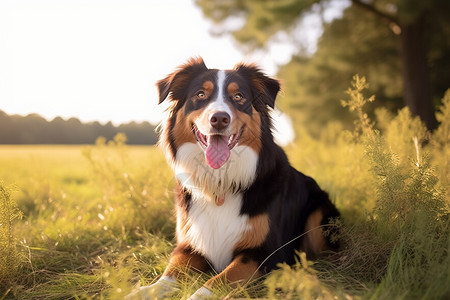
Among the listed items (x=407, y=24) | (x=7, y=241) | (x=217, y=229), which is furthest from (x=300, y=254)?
(x=407, y=24)

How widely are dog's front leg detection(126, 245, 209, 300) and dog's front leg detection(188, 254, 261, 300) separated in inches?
13.3

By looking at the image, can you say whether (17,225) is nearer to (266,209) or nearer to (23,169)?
(266,209)

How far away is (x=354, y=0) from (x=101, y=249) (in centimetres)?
945

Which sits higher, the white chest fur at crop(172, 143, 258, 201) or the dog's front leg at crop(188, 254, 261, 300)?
the white chest fur at crop(172, 143, 258, 201)

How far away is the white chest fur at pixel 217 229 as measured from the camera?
3.29 meters

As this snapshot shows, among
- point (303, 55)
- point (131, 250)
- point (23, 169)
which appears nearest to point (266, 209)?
point (131, 250)

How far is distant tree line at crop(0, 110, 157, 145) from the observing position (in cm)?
696

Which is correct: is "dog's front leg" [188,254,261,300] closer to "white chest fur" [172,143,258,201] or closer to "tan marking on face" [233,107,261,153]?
"white chest fur" [172,143,258,201]

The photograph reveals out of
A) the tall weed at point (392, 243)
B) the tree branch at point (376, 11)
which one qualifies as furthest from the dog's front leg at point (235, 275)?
the tree branch at point (376, 11)

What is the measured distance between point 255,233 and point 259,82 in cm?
155

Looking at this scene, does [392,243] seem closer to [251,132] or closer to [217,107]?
[251,132]

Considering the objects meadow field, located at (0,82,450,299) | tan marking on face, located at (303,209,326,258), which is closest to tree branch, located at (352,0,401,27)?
meadow field, located at (0,82,450,299)

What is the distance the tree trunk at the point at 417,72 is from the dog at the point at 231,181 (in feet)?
24.0

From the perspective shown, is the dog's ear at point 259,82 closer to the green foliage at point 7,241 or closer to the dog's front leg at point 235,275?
the dog's front leg at point 235,275
